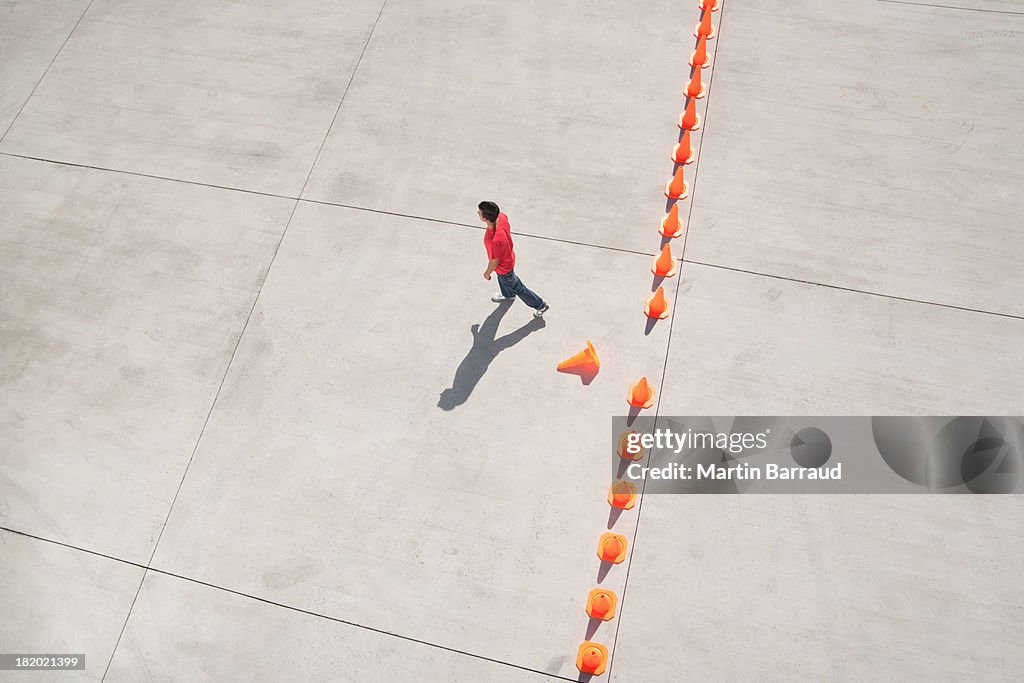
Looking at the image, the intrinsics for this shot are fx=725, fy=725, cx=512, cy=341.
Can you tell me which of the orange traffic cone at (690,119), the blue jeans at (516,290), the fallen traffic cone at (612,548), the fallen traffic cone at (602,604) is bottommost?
the fallen traffic cone at (602,604)

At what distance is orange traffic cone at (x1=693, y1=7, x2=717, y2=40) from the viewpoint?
24.8 feet

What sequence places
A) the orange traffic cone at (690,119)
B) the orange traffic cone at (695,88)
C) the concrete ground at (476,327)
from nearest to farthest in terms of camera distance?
1. the concrete ground at (476,327)
2. the orange traffic cone at (690,119)
3. the orange traffic cone at (695,88)

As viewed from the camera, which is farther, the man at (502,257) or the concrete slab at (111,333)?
the concrete slab at (111,333)

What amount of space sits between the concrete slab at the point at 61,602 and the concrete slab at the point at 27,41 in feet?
16.2

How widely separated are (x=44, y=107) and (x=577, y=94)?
592cm

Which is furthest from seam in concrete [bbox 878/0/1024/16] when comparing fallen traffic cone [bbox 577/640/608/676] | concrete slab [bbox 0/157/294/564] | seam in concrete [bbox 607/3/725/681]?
fallen traffic cone [bbox 577/640/608/676]

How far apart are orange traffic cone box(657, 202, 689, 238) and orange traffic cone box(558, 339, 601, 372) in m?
1.34

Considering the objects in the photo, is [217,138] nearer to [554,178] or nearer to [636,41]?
[554,178]

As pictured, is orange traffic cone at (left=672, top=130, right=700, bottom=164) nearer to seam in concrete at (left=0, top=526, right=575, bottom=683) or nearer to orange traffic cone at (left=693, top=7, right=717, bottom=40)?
orange traffic cone at (left=693, top=7, right=717, bottom=40)

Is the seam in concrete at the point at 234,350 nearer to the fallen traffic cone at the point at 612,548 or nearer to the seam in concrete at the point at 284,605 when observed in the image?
the seam in concrete at the point at 284,605

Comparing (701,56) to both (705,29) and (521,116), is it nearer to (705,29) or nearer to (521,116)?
(705,29)

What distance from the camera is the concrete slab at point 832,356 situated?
229 inches

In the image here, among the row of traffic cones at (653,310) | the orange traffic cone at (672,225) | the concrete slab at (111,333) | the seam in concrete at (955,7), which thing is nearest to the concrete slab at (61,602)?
the concrete slab at (111,333)

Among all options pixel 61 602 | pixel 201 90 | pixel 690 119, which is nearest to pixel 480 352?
pixel 690 119
